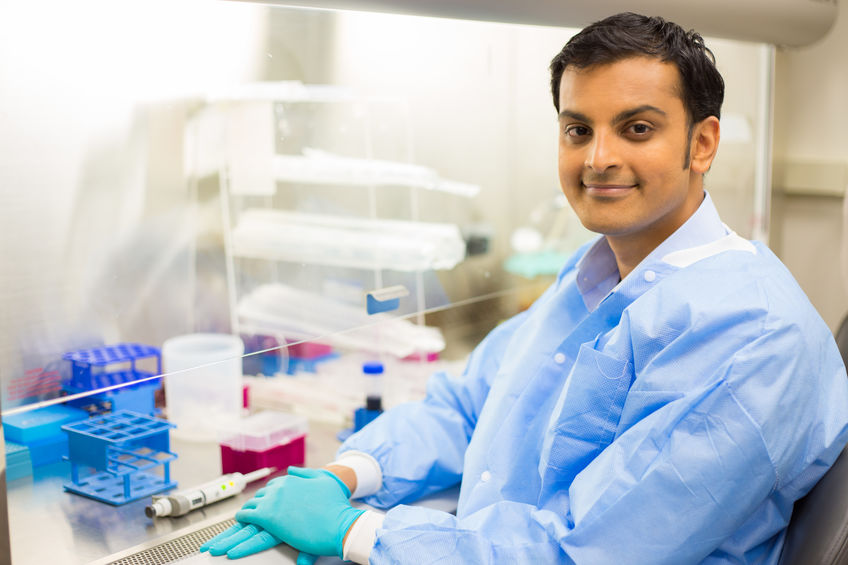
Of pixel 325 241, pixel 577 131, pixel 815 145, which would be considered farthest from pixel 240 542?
pixel 815 145

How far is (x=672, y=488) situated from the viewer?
0.97 m

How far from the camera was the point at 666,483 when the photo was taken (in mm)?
976

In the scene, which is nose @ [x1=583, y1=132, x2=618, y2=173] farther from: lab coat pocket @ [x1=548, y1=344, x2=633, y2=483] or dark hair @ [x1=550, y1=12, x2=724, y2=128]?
lab coat pocket @ [x1=548, y1=344, x2=633, y2=483]

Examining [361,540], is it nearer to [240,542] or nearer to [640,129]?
[240,542]

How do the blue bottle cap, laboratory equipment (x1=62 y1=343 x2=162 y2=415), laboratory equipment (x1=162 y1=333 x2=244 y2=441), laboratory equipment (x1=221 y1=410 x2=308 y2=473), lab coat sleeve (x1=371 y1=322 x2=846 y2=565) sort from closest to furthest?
lab coat sleeve (x1=371 y1=322 x2=846 y2=565) → laboratory equipment (x1=62 y1=343 x2=162 y2=415) → laboratory equipment (x1=221 y1=410 x2=308 y2=473) → laboratory equipment (x1=162 y1=333 x2=244 y2=441) → the blue bottle cap

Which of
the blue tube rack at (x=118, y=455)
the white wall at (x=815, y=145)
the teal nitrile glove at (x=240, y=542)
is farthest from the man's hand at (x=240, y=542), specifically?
the white wall at (x=815, y=145)

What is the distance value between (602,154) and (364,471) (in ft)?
2.14

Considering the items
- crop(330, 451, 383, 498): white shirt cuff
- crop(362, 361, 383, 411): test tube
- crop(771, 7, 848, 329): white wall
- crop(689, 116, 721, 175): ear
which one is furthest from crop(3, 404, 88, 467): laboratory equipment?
crop(771, 7, 848, 329): white wall

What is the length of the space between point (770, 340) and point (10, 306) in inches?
47.1

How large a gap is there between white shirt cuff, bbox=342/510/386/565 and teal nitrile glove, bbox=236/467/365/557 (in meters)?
0.01

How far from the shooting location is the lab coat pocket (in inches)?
43.8

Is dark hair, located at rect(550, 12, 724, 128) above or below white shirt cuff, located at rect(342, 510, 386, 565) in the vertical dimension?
above

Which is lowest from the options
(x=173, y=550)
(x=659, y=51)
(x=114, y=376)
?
(x=173, y=550)

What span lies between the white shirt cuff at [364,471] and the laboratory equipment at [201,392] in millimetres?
353
